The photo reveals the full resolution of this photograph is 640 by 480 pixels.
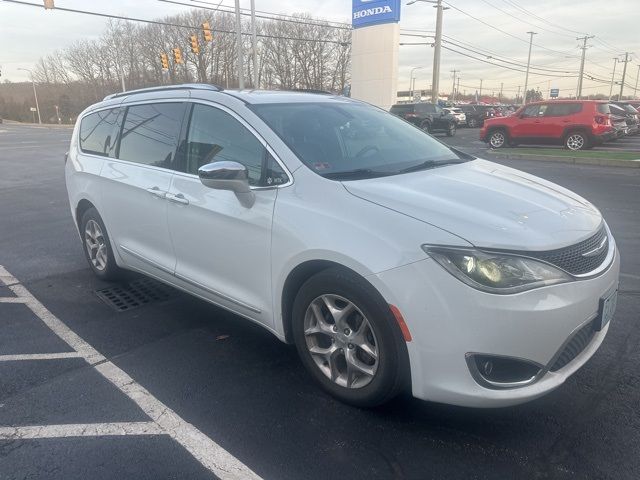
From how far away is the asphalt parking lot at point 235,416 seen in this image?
2.37 m

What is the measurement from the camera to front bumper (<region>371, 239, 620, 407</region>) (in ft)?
7.29

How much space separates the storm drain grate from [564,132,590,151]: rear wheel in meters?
16.3

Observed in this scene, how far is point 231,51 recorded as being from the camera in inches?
2731

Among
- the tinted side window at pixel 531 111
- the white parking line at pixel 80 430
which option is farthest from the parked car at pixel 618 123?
the white parking line at pixel 80 430

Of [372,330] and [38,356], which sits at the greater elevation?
[372,330]

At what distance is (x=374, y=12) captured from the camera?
3250 centimetres

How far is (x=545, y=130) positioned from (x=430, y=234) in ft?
56.9

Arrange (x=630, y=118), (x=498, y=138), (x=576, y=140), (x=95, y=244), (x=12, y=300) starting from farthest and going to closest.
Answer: (x=630, y=118) < (x=498, y=138) < (x=576, y=140) < (x=95, y=244) < (x=12, y=300)

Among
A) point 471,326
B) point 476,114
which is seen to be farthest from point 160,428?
point 476,114

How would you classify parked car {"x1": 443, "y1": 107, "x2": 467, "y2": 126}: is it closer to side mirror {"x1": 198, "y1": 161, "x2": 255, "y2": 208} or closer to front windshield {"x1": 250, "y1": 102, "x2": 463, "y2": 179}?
front windshield {"x1": 250, "y1": 102, "x2": 463, "y2": 179}

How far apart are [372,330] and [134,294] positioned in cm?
292

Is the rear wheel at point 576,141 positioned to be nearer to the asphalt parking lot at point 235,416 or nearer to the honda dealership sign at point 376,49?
the asphalt parking lot at point 235,416

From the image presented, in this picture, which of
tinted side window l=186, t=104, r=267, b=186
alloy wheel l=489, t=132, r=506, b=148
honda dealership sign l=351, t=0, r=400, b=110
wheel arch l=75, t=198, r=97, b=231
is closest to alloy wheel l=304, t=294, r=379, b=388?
tinted side window l=186, t=104, r=267, b=186

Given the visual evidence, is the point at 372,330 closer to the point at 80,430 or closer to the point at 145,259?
the point at 80,430
